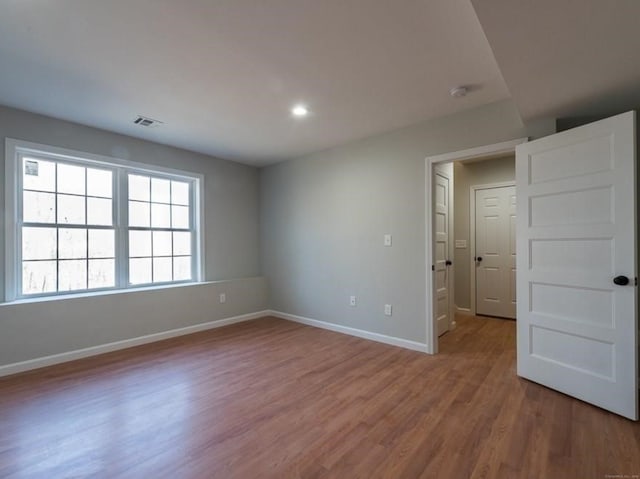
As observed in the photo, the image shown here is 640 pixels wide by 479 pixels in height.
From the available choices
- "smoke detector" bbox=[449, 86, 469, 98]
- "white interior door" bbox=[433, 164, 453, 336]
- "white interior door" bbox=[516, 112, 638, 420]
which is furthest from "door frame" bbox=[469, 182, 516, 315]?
"smoke detector" bbox=[449, 86, 469, 98]

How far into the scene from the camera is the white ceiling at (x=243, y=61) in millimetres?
1763

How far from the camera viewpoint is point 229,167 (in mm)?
4918

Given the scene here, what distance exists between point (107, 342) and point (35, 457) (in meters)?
1.89

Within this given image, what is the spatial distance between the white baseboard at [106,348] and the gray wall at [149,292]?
2.1 inches

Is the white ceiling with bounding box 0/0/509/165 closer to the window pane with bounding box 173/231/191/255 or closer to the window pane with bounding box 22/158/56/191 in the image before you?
the window pane with bounding box 22/158/56/191

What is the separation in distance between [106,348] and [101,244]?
3.93 feet

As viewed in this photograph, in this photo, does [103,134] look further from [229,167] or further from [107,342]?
[107,342]

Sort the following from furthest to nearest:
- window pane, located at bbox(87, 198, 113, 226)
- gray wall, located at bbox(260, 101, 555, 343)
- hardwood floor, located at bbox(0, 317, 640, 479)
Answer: window pane, located at bbox(87, 198, 113, 226) → gray wall, located at bbox(260, 101, 555, 343) → hardwood floor, located at bbox(0, 317, 640, 479)

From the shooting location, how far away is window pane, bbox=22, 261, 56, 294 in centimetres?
316

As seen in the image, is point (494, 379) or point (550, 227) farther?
point (494, 379)

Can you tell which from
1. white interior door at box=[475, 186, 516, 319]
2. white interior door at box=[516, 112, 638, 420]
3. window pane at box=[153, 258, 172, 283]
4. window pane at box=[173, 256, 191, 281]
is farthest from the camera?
white interior door at box=[475, 186, 516, 319]

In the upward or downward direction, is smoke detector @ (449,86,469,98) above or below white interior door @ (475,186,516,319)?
above

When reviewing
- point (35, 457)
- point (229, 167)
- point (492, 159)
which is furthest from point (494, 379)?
point (229, 167)

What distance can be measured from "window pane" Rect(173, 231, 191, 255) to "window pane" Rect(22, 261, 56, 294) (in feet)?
4.42
